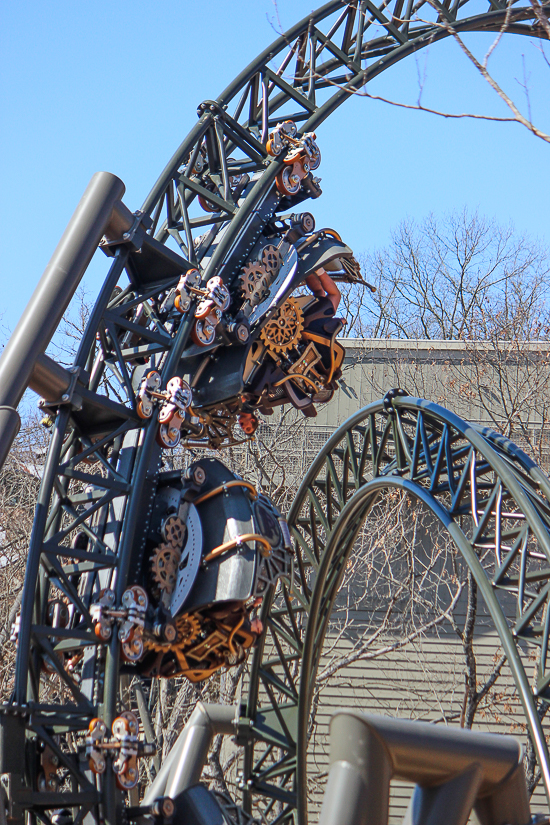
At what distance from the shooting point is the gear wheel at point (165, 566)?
7246 millimetres

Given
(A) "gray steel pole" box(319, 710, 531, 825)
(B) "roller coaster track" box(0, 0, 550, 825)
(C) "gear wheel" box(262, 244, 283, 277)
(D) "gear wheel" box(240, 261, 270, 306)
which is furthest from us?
(C) "gear wheel" box(262, 244, 283, 277)

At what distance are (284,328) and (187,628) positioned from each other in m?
2.93

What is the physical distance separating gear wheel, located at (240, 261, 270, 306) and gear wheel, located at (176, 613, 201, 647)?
2923mm

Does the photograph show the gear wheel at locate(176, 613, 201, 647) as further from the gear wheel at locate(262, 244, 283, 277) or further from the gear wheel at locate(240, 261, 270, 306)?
the gear wheel at locate(262, 244, 283, 277)

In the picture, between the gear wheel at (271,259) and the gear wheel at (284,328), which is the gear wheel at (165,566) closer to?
the gear wheel at (284,328)

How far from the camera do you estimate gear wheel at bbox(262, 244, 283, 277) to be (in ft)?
28.1

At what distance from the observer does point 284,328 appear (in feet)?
28.1

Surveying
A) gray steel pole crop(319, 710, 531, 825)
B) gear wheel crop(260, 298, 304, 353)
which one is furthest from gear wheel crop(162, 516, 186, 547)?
gray steel pole crop(319, 710, 531, 825)

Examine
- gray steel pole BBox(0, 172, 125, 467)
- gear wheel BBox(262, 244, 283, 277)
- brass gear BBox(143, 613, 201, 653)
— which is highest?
gear wheel BBox(262, 244, 283, 277)

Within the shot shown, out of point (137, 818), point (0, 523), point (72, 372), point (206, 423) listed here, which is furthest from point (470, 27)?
point (0, 523)

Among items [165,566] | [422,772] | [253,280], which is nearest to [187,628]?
[165,566]

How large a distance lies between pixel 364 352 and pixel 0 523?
24.0 ft

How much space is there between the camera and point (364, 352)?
17.3 metres

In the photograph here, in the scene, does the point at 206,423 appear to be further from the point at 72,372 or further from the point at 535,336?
the point at 535,336
